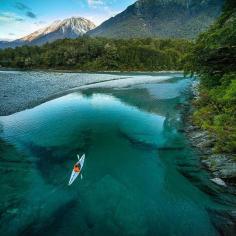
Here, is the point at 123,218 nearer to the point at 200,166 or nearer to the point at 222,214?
the point at 222,214

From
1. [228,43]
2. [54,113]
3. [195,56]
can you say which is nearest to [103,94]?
[54,113]

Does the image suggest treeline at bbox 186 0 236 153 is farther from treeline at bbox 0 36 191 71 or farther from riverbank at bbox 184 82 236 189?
treeline at bbox 0 36 191 71

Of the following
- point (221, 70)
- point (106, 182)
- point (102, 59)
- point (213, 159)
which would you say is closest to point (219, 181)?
point (213, 159)

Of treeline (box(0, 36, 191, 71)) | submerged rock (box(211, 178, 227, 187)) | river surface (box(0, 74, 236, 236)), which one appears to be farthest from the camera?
treeline (box(0, 36, 191, 71))

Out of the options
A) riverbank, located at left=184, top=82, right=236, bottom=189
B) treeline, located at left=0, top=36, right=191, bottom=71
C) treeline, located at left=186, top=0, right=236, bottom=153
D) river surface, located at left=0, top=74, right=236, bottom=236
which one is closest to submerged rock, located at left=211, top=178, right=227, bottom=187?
riverbank, located at left=184, top=82, right=236, bottom=189

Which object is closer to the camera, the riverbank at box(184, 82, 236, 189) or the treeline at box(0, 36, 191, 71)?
the riverbank at box(184, 82, 236, 189)

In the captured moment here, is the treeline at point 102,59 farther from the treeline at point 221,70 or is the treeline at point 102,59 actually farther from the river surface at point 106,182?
the river surface at point 106,182

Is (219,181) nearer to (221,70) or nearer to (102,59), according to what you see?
(221,70)
